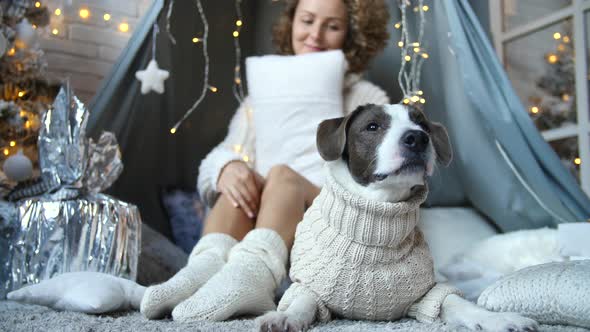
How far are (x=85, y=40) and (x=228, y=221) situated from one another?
1410mm

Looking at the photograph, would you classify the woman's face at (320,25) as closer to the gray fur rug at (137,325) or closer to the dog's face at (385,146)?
the dog's face at (385,146)

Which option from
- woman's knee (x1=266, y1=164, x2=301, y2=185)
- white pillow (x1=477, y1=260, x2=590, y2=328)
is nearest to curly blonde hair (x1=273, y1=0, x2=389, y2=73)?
woman's knee (x1=266, y1=164, x2=301, y2=185)

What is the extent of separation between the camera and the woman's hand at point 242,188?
1.67 meters

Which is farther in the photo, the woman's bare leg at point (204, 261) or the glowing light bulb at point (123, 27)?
the glowing light bulb at point (123, 27)

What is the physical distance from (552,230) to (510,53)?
3.75 feet

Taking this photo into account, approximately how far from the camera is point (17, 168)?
1776 mm

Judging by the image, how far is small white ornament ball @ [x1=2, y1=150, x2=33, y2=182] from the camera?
5.82ft

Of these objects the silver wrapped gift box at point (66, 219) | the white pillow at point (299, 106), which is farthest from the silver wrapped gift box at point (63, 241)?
the white pillow at point (299, 106)

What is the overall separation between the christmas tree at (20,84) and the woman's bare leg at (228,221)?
722 mm

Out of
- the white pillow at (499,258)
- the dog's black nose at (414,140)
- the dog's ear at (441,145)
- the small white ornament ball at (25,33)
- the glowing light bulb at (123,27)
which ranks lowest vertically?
the white pillow at (499,258)

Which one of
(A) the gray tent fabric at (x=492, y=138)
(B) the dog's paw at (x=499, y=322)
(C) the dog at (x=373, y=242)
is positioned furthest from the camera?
(A) the gray tent fabric at (x=492, y=138)

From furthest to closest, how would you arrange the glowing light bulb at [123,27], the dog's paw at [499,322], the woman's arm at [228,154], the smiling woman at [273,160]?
the glowing light bulb at [123,27] < the woman's arm at [228,154] < the smiling woman at [273,160] < the dog's paw at [499,322]

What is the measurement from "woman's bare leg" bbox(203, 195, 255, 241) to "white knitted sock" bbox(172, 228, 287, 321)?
0.69ft

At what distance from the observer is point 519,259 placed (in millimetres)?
1753
